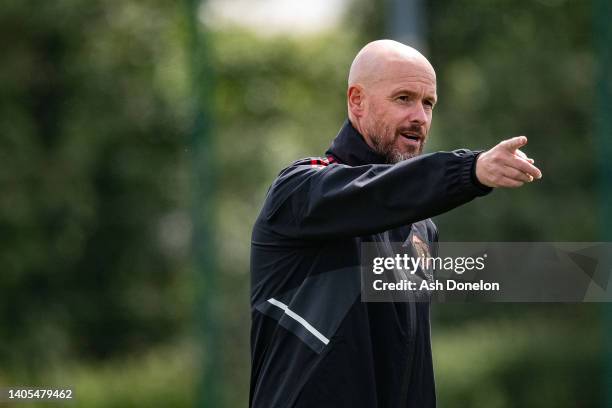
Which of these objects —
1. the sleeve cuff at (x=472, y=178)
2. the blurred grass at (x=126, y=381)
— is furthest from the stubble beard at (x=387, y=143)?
the blurred grass at (x=126, y=381)

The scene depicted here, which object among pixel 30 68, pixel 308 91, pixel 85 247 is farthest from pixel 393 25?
pixel 308 91

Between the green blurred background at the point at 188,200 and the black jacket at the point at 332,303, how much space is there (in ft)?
12.5

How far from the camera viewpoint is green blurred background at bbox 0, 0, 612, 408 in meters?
7.18

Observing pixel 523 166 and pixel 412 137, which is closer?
pixel 523 166

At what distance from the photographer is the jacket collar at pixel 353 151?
2.89 metres

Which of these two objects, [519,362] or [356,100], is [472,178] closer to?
[356,100]

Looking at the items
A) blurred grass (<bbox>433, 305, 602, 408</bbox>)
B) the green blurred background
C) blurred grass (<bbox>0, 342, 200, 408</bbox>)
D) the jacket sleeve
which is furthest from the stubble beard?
blurred grass (<bbox>0, 342, 200, 408</bbox>)

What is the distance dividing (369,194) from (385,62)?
2.09 ft

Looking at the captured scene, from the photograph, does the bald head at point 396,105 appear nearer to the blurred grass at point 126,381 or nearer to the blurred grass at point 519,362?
the blurred grass at point 519,362

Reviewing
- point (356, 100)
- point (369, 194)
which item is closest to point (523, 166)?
point (369, 194)

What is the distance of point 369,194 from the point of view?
248cm

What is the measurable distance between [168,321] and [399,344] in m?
6.03

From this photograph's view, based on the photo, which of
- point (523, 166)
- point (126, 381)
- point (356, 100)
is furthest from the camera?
point (126, 381)

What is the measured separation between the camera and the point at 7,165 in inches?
346
